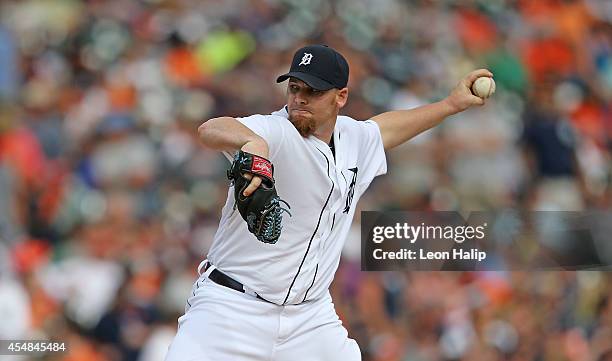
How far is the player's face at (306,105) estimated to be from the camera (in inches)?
153

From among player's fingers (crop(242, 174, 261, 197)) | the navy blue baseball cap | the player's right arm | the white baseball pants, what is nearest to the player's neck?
the navy blue baseball cap

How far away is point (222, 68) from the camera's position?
252 inches

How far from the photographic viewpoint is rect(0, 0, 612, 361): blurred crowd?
6.21m

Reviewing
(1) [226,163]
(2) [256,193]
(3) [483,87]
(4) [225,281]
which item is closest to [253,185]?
(2) [256,193]

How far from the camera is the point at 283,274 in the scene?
12.7 feet

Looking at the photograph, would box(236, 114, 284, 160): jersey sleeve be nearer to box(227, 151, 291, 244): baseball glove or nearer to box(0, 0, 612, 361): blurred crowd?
box(227, 151, 291, 244): baseball glove

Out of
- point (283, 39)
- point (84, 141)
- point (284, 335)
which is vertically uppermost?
point (283, 39)

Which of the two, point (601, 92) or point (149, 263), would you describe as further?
point (601, 92)

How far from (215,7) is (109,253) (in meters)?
1.74

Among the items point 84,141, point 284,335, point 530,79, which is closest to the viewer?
point 284,335

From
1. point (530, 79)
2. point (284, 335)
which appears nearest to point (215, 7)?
point (530, 79)

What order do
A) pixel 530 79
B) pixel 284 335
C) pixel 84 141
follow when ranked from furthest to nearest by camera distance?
pixel 530 79 < pixel 84 141 < pixel 284 335

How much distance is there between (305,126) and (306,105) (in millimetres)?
84

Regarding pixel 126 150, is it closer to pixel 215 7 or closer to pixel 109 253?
pixel 109 253
